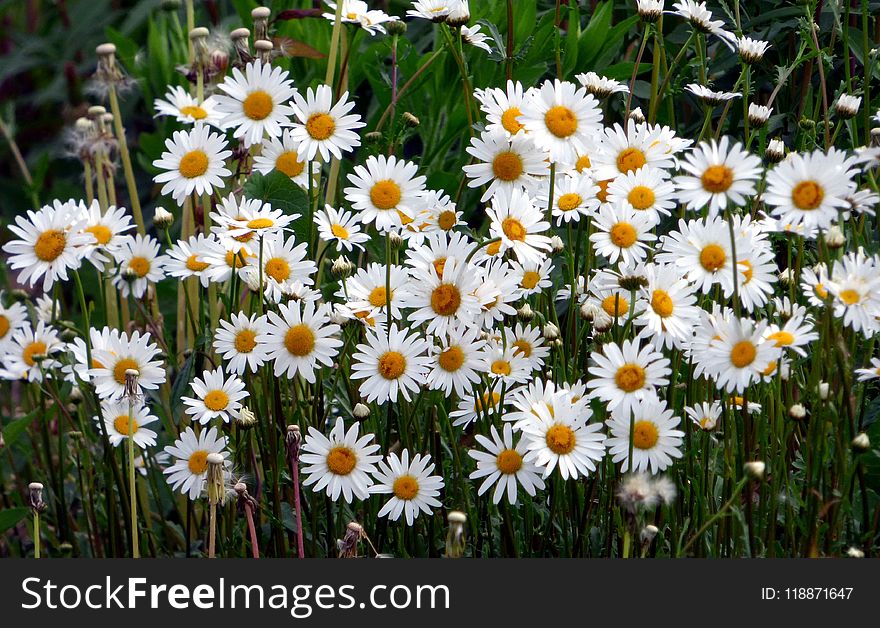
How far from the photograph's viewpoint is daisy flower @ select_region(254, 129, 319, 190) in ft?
5.66

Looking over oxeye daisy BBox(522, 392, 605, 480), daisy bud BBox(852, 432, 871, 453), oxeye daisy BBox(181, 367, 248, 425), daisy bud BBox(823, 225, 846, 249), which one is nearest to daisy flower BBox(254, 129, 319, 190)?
oxeye daisy BBox(181, 367, 248, 425)

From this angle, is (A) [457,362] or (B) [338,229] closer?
(A) [457,362]

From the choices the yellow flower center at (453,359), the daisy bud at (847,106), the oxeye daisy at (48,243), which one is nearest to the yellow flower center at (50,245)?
the oxeye daisy at (48,243)

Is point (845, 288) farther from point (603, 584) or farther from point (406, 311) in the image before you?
point (406, 311)

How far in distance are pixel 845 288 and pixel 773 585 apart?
0.37 m

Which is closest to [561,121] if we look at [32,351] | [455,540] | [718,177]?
[718,177]

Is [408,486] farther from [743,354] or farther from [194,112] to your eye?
[194,112]

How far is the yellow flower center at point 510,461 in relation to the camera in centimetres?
145

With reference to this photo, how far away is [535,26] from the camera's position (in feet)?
7.34

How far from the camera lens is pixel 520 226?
1.48 m

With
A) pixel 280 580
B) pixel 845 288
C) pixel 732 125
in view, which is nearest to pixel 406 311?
pixel 280 580

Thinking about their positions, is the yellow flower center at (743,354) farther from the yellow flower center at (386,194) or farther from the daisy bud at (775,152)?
the yellow flower center at (386,194)

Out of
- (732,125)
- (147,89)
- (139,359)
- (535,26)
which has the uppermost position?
(147,89)

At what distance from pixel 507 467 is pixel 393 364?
205 millimetres
